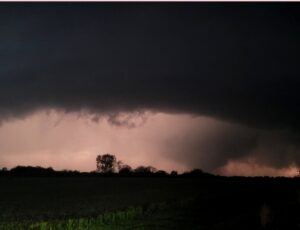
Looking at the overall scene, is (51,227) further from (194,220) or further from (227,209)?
(227,209)

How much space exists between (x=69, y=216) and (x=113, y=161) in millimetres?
108683

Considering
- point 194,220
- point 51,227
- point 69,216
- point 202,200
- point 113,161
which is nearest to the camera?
point 51,227

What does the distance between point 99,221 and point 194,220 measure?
7.02 m

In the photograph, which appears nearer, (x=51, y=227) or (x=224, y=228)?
(x=224, y=228)

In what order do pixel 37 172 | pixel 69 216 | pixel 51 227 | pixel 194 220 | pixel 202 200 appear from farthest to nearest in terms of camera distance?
pixel 37 172 < pixel 202 200 < pixel 69 216 < pixel 194 220 < pixel 51 227

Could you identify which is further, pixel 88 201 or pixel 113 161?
pixel 113 161

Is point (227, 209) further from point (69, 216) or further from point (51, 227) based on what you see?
point (51, 227)

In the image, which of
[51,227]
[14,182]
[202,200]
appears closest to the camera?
[51,227]

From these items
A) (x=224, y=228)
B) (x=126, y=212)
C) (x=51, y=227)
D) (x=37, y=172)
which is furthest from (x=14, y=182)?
(x=224, y=228)

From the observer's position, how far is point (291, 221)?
30.8m

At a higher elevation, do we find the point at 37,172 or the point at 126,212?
the point at 37,172

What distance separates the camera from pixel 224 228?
103 feet

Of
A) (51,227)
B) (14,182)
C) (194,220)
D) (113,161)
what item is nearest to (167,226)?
(194,220)

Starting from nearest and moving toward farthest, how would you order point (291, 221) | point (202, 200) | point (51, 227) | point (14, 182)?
point (291, 221)
point (51, 227)
point (202, 200)
point (14, 182)
